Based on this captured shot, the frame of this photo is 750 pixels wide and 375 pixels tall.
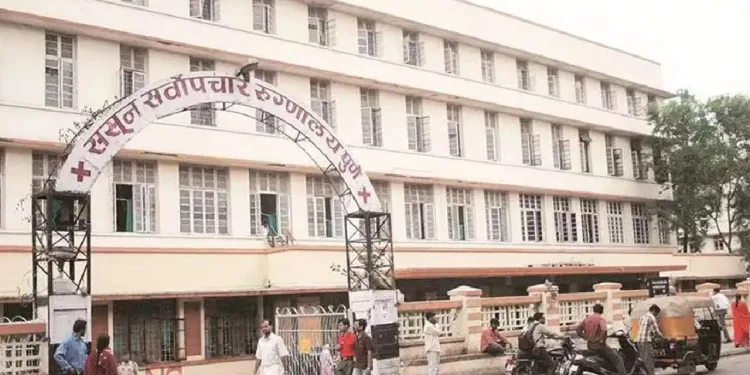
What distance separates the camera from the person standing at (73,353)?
12203 millimetres

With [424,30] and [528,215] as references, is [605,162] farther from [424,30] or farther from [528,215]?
[424,30]

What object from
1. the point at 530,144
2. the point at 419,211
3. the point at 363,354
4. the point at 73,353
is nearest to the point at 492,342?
the point at 363,354

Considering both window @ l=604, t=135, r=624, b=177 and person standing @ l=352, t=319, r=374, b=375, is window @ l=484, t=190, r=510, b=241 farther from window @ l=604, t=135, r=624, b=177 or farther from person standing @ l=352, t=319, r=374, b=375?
person standing @ l=352, t=319, r=374, b=375

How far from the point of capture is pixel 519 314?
22906mm

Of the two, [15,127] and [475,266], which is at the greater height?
[15,127]

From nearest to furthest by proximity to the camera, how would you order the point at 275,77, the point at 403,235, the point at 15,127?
the point at 15,127 → the point at 275,77 → the point at 403,235

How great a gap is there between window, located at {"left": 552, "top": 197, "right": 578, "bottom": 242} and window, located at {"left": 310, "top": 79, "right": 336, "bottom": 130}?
12.2 m

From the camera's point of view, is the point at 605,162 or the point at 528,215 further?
the point at 605,162

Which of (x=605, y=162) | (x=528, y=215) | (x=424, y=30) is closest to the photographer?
(x=424, y=30)

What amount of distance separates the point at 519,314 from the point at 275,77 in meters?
10.6

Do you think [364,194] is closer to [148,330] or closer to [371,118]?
[148,330]

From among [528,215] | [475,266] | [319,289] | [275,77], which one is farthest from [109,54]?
[528,215]

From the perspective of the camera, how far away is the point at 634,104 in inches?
1704

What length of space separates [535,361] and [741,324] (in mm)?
11646
